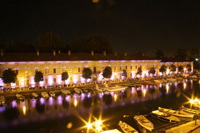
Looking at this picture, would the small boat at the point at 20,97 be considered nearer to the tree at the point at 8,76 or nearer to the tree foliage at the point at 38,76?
the tree at the point at 8,76

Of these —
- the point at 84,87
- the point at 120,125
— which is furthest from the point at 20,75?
the point at 120,125

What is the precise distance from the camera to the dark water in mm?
19047

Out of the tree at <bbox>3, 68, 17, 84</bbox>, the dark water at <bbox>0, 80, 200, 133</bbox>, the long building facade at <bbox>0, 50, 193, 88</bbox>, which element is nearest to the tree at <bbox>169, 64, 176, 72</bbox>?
the long building facade at <bbox>0, 50, 193, 88</bbox>

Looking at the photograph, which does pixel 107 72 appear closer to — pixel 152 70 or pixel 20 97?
pixel 152 70

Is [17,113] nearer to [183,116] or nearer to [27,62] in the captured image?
[27,62]

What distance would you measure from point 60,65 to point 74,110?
597 inches

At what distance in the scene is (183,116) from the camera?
66.8 feet

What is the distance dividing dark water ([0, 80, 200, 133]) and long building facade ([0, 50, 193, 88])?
6673 millimetres

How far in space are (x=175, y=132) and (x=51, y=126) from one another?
11607mm

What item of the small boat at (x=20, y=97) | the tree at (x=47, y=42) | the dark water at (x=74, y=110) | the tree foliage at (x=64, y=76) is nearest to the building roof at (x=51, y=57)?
the tree foliage at (x=64, y=76)

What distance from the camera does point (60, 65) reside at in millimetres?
37250

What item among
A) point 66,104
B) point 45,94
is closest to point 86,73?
point 45,94

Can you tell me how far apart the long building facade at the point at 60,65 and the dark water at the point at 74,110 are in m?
6.67

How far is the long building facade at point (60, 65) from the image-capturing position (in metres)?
33.6
